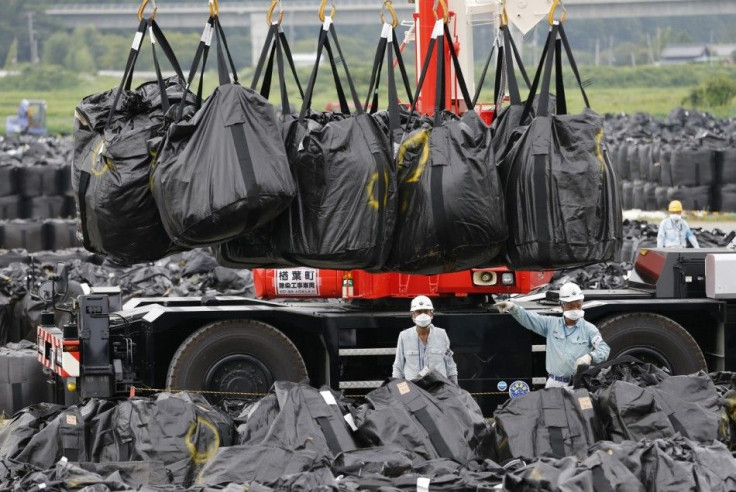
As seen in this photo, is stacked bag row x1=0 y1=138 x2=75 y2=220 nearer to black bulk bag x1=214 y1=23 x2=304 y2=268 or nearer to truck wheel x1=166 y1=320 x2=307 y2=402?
truck wheel x1=166 y1=320 x2=307 y2=402

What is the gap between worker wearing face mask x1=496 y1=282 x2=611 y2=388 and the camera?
351 inches

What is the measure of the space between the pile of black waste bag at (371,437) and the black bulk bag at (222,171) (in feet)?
3.74

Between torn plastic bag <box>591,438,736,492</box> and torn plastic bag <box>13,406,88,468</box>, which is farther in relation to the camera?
torn plastic bag <box>13,406,88,468</box>

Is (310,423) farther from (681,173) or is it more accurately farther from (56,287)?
(681,173)

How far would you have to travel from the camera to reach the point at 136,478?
7238 millimetres

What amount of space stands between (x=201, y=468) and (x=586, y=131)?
9.98 ft

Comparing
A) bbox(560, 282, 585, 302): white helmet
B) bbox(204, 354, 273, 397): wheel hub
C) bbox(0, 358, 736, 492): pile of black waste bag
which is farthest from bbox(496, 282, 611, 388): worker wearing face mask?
bbox(204, 354, 273, 397): wheel hub

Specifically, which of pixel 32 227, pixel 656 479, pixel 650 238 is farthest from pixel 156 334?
pixel 32 227

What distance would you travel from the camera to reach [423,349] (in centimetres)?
884

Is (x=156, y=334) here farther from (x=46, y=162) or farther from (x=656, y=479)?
(x=46, y=162)

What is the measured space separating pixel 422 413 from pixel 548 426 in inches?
28.9

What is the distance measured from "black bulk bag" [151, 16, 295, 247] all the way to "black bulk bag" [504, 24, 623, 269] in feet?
4.85

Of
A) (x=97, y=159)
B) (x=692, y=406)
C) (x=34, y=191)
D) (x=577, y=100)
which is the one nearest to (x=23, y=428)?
(x=97, y=159)

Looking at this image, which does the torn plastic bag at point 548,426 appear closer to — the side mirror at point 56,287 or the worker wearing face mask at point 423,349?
the worker wearing face mask at point 423,349
